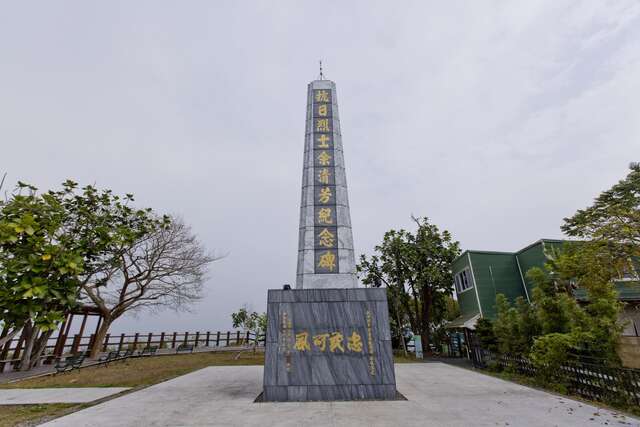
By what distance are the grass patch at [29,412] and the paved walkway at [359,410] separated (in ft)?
1.82

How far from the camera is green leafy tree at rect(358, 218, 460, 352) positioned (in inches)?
667

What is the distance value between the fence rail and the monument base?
3930 mm

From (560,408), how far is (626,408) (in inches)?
45.0

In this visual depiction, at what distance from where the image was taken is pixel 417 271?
675 inches

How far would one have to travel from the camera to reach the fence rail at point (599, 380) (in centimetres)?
512

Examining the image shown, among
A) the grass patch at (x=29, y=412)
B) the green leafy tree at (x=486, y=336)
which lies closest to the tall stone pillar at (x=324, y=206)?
the grass patch at (x=29, y=412)

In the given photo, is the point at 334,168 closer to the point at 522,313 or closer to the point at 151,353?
the point at 522,313

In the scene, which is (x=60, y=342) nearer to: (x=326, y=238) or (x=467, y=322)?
(x=326, y=238)

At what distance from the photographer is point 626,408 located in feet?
16.5

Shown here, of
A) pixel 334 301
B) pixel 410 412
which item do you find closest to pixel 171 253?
pixel 334 301

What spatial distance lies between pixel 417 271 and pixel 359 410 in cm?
1308

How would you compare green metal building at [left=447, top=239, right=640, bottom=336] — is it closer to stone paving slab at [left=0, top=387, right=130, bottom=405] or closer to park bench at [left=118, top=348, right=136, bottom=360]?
stone paving slab at [left=0, top=387, right=130, bottom=405]

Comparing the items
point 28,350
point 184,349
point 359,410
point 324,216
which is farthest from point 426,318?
point 28,350

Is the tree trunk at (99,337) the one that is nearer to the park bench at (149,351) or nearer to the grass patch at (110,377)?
the park bench at (149,351)
